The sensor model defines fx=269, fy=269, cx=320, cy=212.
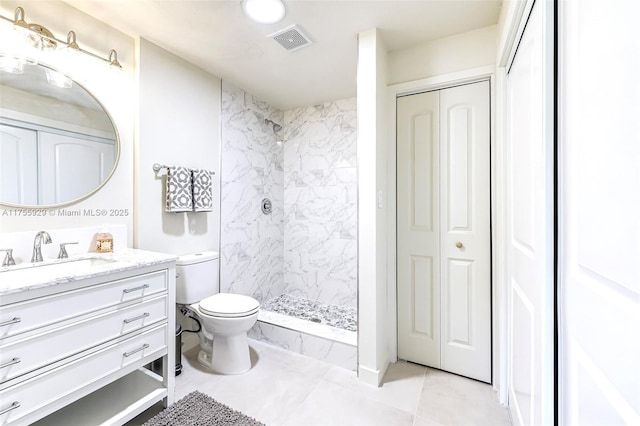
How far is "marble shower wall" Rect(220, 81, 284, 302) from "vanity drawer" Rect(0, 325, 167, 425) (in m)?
1.01

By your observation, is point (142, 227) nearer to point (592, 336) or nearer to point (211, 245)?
point (211, 245)

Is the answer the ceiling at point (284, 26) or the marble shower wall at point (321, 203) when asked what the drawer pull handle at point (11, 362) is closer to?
the ceiling at point (284, 26)

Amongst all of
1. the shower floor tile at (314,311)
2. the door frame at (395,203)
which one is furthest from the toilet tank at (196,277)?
the door frame at (395,203)

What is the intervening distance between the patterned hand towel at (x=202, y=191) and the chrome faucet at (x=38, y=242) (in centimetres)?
83

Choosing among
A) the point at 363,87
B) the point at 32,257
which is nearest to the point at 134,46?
the point at 32,257

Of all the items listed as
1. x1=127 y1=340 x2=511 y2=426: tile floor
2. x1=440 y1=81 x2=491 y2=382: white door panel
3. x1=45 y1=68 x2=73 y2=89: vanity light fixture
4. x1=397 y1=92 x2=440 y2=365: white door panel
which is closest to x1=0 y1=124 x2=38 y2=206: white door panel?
x1=45 y1=68 x2=73 y2=89: vanity light fixture

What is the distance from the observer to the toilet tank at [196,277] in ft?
6.41

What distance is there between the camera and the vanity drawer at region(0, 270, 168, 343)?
995mm

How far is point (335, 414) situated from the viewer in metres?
1.51

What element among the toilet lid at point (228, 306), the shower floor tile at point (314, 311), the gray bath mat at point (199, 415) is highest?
the toilet lid at point (228, 306)

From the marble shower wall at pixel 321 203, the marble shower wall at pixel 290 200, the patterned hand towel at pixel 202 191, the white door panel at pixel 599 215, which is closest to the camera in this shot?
the white door panel at pixel 599 215

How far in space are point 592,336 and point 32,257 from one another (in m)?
2.21

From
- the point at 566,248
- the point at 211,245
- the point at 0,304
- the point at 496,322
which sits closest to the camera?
the point at 566,248

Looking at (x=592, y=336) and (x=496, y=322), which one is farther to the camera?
(x=496, y=322)
